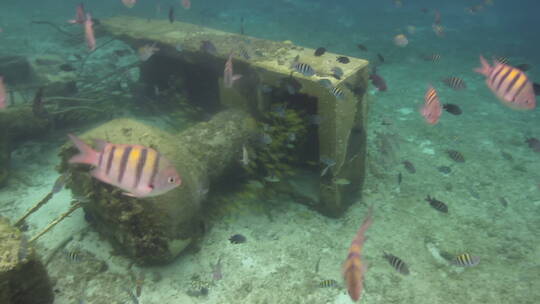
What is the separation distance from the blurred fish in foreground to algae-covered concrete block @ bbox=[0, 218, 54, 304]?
544cm

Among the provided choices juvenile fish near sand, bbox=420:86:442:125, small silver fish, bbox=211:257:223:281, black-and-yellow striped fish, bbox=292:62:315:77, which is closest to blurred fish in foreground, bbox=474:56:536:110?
juvenile fish near sand, bbox=420:86:442:125

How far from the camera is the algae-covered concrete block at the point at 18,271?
271 cm

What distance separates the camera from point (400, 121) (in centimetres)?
958

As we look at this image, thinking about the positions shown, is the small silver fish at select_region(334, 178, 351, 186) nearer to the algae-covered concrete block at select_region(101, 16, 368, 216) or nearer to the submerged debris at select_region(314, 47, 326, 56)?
the algae-covered concrete block at select_region(101, 16, 368, 216)

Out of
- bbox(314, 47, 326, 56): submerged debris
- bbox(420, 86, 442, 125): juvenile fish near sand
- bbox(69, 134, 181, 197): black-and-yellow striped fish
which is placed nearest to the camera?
bbox(69, 134, 181, 197): black-and-yellow striped fish

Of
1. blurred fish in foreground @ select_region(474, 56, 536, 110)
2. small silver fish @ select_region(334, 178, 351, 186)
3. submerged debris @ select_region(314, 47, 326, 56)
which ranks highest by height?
blurred fish in foreground @ select_region(474, 56, 536, 110)

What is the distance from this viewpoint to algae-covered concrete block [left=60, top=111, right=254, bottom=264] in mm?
3850

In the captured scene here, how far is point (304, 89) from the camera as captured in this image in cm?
491

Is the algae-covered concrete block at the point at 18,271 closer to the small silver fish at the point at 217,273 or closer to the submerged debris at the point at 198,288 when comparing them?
the submerged debris at the point at 198,288

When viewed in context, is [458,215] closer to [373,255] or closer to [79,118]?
[373,255]

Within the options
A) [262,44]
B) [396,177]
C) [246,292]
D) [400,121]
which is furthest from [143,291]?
[400,121]

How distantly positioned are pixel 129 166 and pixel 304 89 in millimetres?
3240

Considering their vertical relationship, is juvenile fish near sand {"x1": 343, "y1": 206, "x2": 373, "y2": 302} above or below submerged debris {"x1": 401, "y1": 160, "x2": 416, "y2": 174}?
above

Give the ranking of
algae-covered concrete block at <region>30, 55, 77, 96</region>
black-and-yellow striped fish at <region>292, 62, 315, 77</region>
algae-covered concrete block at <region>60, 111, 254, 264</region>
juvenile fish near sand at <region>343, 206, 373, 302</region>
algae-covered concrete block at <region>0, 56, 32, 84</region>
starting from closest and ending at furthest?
1. juvenile fish near sand at <region>343, 206, 373, 302</region>
2. algae-covered concrete block at <region>60, 111, 254, 264</region>
3. black-and-yellow striped fish at <region>292, 62, 315, 77</region>
4. algae-covered concrete block at <region>30, 55, 77, 96</region>
5. algae-covered concrete block at <region>0, 56, 32, 84</region>
